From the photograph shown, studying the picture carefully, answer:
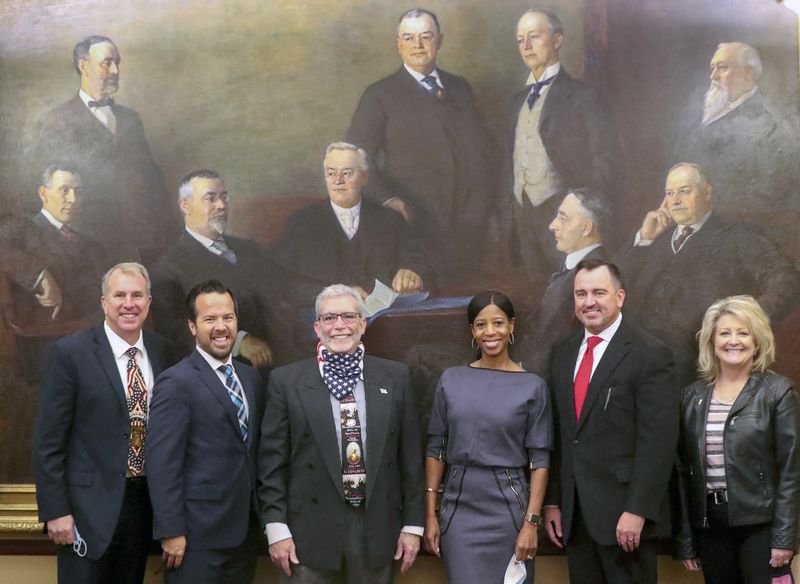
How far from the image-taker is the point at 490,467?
3.82m

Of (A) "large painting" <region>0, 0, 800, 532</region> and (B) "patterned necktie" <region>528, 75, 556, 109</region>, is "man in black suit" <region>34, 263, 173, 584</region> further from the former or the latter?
(B) "patterned necktie" <region>528, 75, 556, 109</region>

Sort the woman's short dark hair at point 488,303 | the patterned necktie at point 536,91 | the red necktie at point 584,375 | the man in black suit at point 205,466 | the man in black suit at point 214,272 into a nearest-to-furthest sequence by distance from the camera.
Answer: the man in black suit at point 205,466
the red necktie at point 584,375
the woman's short dark hair at point 488,303
the patterned necktie at point 536,91
the man in black suit at point 214,272

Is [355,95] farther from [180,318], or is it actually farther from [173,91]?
[180,318]

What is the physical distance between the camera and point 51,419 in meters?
3.84

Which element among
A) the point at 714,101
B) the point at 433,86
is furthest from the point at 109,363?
the point at 714,101

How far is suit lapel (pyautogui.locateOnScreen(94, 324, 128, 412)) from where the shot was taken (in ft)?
12.8

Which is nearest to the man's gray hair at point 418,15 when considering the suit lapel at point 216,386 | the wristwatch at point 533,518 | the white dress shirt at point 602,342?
the white dress shirt at point 602,342

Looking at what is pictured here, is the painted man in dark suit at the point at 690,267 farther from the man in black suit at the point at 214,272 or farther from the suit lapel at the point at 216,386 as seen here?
the suit lapel at the point at 216,386

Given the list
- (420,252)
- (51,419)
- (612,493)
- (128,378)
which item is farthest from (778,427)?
(51,419)

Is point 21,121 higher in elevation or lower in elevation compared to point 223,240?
higher

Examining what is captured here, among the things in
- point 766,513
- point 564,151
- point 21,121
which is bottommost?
point 766,513

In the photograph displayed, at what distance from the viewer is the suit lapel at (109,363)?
390 cm

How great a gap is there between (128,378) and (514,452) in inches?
71.4

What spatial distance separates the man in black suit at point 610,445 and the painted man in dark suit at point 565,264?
1.32 feet
